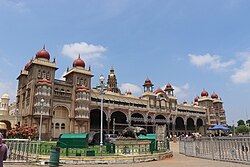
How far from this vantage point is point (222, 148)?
45.2 ft

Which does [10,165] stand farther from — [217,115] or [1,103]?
[217,115]

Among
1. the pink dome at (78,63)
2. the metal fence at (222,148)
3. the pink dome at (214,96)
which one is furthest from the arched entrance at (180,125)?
the metal fence at (222,148)

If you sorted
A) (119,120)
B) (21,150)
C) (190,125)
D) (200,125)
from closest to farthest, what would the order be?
(21,150) → (119,120) → (190,125) → (200,125)

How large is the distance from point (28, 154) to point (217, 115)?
73.5 meters

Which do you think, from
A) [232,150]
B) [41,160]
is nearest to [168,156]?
[232,150]

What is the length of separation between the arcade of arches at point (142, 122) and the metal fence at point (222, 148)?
32796mm

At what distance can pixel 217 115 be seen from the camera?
7594 cm

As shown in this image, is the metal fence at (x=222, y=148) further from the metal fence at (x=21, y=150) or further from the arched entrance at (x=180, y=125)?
the arched entrance at (x=180, y=125)

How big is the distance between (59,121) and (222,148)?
114 ft

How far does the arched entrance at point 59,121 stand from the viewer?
41688mm

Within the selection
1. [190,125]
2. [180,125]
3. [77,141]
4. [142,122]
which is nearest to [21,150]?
[77,141]

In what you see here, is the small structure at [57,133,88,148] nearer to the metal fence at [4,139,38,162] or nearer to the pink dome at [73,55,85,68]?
the metal fence at [4,139,38,162]

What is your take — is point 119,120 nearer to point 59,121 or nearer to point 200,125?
point 59,121

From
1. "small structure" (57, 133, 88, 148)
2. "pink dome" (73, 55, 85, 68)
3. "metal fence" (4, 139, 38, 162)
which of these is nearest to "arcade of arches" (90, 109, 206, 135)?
"pink dome" (73, 55, 85, 68)
